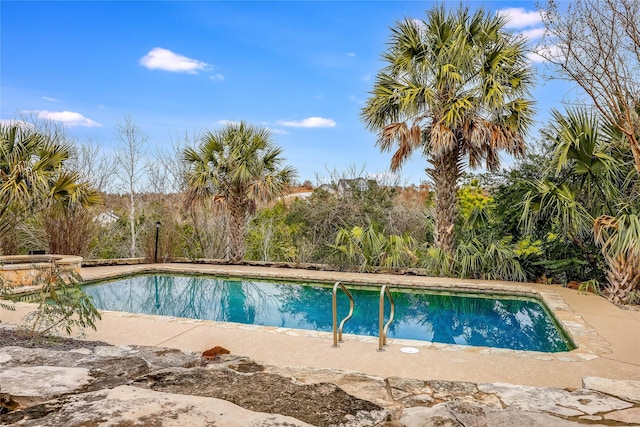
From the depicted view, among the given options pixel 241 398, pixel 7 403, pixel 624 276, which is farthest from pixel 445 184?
pixel 7 403

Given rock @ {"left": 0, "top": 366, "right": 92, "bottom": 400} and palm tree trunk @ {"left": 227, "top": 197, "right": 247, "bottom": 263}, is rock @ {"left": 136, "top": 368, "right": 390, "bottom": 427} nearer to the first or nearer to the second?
rock @ {"left": 0, "top": 366, "right": 92, "bottom": 400}

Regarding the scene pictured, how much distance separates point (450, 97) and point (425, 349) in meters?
6.19

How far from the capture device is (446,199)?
9.41 m

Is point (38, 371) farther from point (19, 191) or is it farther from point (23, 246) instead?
point (23, 246)

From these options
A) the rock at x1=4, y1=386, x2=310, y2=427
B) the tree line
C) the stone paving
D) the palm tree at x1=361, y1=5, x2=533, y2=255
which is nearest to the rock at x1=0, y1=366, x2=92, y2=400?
the stone paving

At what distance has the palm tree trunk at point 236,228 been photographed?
1137 centimetres

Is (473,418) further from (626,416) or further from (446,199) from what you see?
(446,199)

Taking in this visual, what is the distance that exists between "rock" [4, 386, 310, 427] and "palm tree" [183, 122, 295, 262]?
28.9 feet

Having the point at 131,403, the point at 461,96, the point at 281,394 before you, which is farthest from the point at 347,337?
the point at 461,96

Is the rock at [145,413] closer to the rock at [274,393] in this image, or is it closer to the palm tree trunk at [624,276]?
the rock at [274,393]

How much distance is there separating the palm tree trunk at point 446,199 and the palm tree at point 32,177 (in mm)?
7131

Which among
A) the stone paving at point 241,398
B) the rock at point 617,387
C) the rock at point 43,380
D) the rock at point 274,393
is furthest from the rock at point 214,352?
the rock at point 617,387

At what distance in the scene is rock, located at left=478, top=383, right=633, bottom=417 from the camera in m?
2.47

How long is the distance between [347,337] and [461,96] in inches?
248
